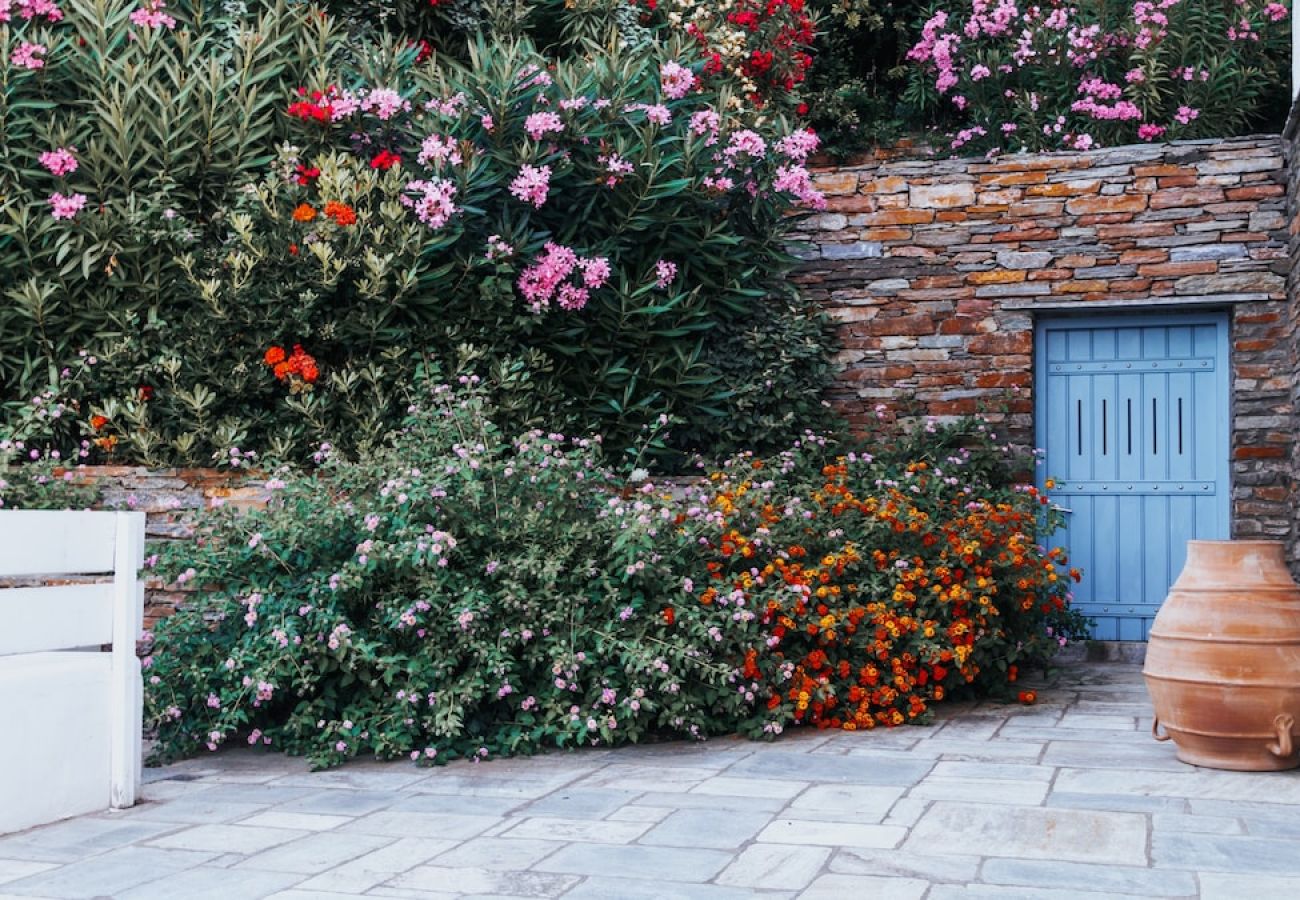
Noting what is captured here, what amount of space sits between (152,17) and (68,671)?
3916mm

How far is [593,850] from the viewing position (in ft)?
10.8

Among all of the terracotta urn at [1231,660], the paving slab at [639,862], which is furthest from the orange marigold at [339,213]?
the terracotta urn at [1231,660]

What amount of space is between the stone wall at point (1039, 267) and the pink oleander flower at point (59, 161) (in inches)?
156

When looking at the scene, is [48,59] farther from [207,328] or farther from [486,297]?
[486,297]

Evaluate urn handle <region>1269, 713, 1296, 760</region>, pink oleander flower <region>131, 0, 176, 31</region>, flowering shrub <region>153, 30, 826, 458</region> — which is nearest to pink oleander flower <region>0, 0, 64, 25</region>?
pink oleander flower <region>131, 0, 176, 31</region>

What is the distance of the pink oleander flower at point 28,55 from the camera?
6145 mm

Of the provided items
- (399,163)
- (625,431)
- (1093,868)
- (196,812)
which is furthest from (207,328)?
(1093,868)

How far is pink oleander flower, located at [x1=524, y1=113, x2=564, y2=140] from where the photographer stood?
20.3ft

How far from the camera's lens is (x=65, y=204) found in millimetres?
6133

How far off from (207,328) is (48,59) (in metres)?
1.59

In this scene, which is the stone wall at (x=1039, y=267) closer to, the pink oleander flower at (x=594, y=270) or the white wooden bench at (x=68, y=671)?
the pink oleander flower at (x=594, y=270)

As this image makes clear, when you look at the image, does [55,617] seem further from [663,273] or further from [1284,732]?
[1284,732]

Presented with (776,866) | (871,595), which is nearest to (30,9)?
(871,595)

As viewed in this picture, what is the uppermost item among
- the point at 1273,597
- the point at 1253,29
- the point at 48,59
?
the point at 1253,29
